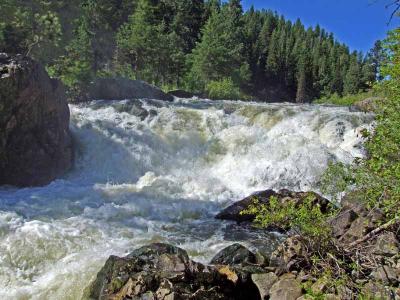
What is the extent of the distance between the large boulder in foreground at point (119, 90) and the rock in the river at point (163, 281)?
18.9 meters

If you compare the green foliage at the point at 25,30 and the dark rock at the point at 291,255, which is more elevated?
the green foliage at the point at 25,30

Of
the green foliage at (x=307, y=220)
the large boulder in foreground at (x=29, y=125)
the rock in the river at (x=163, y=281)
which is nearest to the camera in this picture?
the green foliage at (x=307, y=220)

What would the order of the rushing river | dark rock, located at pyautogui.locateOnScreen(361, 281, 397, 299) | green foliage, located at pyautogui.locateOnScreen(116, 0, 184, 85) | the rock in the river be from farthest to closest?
green foliage, located at pyautogui.locateOnScreen(116, 0, 184, 85)
the rushing river
the rock in the river
dark rock, located at pyautogui.locateOnScreen(361, 281, 397, 299)

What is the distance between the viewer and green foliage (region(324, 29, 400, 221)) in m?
5.86

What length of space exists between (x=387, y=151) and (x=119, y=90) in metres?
22.1

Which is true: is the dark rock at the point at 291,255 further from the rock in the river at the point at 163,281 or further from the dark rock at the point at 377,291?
the dark rock at the point at 377,291

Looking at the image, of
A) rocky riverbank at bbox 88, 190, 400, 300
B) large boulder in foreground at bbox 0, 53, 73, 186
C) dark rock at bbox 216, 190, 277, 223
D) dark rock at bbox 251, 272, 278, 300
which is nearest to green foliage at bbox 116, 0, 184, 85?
large boulder in foreground at bbox 0, 53, 73, 186

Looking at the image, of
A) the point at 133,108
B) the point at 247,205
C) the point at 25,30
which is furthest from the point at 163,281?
the point at 25,30

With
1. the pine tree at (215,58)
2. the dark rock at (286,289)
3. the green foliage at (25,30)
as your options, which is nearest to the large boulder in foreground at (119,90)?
the green foliage at (25,30)

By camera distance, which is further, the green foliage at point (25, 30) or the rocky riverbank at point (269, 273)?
the green foliage at point (25, 30)

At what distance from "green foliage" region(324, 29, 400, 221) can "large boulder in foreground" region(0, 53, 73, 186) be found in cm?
1195

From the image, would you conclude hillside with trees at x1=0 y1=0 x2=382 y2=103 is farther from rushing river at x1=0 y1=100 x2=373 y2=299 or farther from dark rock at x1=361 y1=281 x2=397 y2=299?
rushing river at x1=0 y1=100 x2=373 y2=299

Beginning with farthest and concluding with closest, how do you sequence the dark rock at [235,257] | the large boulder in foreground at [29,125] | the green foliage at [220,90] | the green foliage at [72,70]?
the green foliage at [220,90] → the green foliage at [72,70] → the large boulder in foreground at [29,125] → the dark rock at [235,257]

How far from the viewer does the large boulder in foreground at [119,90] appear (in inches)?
1022
